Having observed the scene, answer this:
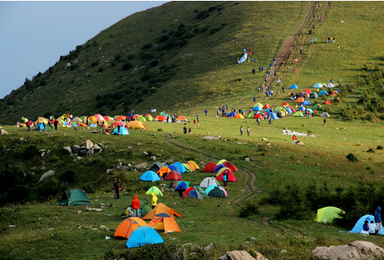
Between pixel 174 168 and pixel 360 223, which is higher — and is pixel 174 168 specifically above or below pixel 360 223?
above

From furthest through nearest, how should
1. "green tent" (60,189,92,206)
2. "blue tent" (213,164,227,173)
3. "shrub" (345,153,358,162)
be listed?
"shrub" (345,153,358,162) → "blue tent" (213,164,227,173) → "green tent" (60,189,92,206)

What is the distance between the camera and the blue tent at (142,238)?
52.8 feet

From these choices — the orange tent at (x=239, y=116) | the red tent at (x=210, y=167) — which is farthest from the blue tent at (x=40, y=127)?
the orange tent at (x=239, y=116)

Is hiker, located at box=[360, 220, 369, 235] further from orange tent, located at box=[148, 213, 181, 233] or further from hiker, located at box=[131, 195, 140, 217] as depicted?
hiker, located at box=[131, 195, 140, 217]

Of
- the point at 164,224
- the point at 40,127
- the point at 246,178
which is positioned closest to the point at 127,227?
the point at 164,224

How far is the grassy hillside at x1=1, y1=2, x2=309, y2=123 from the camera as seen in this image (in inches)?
3533

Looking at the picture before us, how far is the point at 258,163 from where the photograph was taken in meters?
38.7

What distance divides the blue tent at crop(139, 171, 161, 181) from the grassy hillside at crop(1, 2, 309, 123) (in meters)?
47.3

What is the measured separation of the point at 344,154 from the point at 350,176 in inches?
370

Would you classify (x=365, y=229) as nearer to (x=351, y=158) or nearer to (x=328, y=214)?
(x=328, y=214)

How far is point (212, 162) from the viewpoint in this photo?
122 ft

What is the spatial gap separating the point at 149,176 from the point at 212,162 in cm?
724

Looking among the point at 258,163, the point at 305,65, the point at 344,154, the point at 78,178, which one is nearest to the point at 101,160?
the point at 78,178

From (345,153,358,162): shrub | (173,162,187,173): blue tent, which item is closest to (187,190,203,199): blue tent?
(173,162,187,173): blue tent
